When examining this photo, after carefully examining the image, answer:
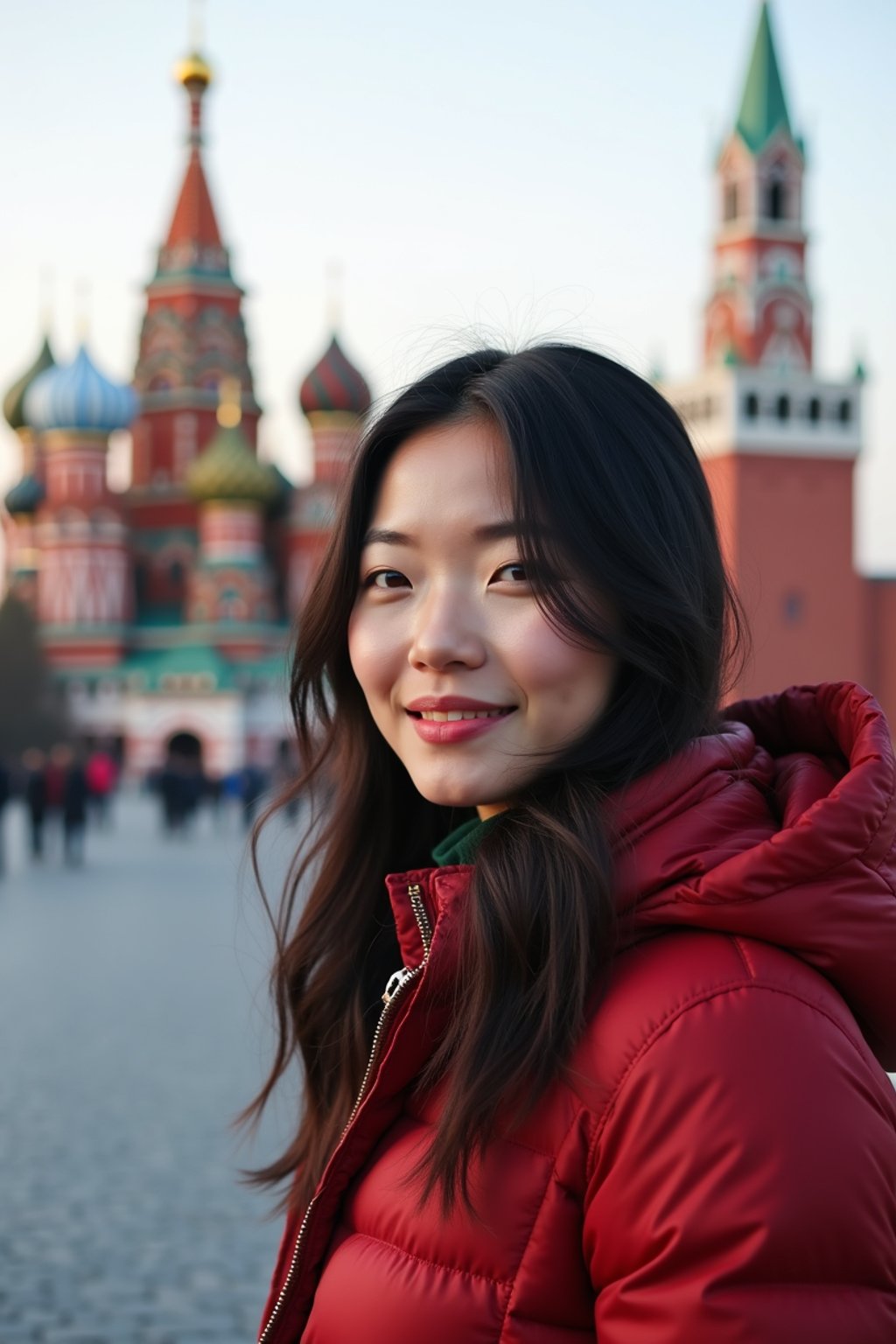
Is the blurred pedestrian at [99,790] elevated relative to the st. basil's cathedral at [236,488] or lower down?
lower down

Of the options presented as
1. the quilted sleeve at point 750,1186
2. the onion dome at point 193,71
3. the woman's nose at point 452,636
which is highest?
the onion dome at point 193,71

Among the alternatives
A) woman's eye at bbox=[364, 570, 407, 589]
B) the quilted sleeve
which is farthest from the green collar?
the quilted sleeve

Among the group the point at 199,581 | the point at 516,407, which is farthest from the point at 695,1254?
the point at 199,581

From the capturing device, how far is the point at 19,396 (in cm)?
5322

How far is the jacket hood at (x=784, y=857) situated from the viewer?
1181mm

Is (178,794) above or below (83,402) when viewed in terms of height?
below

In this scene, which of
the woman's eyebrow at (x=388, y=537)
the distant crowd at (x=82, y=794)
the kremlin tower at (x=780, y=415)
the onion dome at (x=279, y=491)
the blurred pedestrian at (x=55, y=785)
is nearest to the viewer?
the woman's eyebrow at (x=388, y=537)

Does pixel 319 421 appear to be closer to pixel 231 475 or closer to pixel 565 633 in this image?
pixel 231 475

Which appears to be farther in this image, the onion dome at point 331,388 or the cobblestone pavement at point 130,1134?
the onion dome at point 331,388

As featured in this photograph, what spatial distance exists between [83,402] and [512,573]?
48726mm

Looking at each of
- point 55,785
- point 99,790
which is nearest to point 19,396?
point 99,790

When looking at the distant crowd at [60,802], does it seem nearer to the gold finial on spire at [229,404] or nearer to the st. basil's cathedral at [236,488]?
the st. basil's cathedral at [236,488]

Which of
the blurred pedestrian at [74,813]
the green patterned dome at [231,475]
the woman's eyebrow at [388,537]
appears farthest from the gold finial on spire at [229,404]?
the woman's eyebrow at [388,537]

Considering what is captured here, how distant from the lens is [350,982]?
5.93ft
